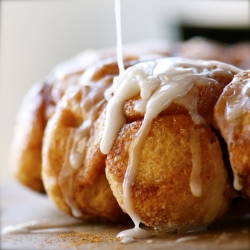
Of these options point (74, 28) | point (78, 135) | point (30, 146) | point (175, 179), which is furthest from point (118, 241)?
point (74, 28)

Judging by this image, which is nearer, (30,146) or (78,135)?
(78,135)

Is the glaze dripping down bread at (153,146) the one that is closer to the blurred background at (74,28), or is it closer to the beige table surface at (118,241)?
the beige table surface at (118,241)

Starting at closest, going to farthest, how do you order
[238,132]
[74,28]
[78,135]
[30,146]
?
[238,132] < [78,135] < [30,146] < [74,28]

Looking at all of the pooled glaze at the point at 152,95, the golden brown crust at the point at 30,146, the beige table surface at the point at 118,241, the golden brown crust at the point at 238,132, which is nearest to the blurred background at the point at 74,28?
the golden brown crust at the point at 30,146

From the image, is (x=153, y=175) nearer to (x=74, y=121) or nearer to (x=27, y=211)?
(x=74, y=121)

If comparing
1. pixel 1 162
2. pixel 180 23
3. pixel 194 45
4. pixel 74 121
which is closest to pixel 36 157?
pixel 74 121

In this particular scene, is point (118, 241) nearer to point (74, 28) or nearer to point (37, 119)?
point (37, 119)
